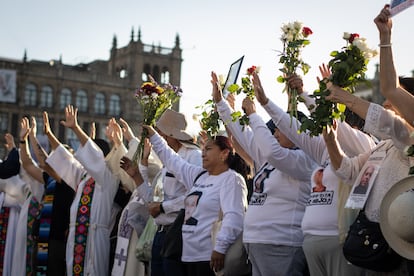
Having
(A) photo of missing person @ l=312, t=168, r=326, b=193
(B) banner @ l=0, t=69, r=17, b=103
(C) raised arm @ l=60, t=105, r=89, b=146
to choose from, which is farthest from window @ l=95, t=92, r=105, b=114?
(A) photo of missing person @ l=312, t=168, r=326, b=193

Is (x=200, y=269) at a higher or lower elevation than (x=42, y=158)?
lower

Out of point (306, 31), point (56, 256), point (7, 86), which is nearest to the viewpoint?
point (306, 31)

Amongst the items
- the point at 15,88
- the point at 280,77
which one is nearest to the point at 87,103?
the point at 15,88

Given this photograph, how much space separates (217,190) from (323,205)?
1.70m

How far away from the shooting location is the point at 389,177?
4512 mm

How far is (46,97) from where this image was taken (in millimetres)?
81625

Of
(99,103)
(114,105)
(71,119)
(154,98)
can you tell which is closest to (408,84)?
(154,98)

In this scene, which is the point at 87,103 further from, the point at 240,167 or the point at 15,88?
Answer: the point at 240,167

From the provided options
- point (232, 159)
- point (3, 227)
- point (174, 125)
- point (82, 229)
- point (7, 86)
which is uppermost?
point (7, 86)

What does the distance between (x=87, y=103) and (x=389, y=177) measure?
80743mm

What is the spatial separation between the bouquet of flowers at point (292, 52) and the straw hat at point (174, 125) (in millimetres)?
2627

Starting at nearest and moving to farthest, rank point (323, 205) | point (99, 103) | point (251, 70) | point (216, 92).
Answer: point (323, 205) < point (251, 70) < point (216, 92) < point (99, 103)

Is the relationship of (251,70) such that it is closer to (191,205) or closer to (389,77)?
(191,205)

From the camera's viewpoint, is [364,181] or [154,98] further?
[154,98]
